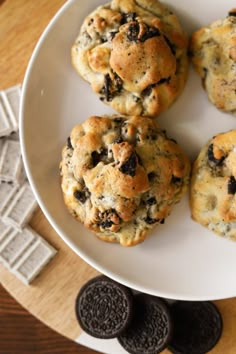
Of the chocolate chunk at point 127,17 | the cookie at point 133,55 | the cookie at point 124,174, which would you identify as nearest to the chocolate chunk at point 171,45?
the cookie at point 133,55

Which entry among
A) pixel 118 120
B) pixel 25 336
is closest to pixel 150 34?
pixel 118 120

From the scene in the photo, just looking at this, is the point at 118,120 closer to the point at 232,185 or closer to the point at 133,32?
the point at 133,32

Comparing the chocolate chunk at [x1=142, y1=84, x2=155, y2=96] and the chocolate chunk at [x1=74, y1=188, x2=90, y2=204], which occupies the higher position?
the chocolate chunk at [x1=142, y1=84, x2=155, y2=96]

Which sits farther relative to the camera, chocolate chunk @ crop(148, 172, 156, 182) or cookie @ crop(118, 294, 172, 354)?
cookie @ crop(118, 294, 172, 354)

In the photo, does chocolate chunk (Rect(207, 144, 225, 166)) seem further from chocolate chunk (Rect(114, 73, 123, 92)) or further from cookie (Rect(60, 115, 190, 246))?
chocolate chunk (Rect(114, 73, 123, 92))

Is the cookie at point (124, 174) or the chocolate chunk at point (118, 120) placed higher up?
the chocolate chunk at point (118, 120)

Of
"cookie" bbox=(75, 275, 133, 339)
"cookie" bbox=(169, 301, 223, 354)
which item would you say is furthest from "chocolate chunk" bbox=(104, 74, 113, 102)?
"cookie" bbox=(169, 301, 223, 354)

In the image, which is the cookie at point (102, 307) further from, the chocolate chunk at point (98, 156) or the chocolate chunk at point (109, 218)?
the chocolate chunk at point (98, 156)
